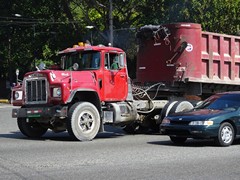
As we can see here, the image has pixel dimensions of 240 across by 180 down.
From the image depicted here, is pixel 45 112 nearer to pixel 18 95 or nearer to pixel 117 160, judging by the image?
pixel 18 95

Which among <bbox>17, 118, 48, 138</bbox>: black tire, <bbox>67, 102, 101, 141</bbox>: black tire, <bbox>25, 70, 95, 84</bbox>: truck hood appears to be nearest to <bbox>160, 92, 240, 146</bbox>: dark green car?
<bbox>67, 102, 101, 141</bbox>: black tire

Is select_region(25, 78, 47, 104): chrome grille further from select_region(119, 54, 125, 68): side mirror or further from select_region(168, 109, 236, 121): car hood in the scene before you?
select_region(168, 109, 236, 121): car hood

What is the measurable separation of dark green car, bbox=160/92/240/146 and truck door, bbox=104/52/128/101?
2.58 metres

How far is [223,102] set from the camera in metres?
13.4

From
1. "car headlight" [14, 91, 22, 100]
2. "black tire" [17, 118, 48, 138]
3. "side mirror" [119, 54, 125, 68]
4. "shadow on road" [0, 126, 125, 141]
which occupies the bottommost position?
"shadow on road" [0, 126, 125, 141]

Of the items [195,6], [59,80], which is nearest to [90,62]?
[59,80]

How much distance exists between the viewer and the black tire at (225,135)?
1220 cm

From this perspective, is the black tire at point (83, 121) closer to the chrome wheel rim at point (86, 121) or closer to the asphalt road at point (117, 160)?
the chrome wheel rim at point (86, 121)

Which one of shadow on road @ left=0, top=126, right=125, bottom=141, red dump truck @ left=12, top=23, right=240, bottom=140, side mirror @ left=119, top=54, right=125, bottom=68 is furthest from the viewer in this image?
shadow on road @ left=0, top=126, right=125, bottom=141

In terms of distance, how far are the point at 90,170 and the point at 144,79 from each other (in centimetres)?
921

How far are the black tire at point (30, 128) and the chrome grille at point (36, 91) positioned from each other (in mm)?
840

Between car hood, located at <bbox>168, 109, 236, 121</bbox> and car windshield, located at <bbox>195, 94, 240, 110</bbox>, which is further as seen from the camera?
car windshield, located at <bbox>195, 94, 240, 110</bbox>

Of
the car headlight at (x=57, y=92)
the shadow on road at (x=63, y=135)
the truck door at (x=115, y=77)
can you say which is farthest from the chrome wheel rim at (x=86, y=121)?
the shadow on road at (x=63, y=135)

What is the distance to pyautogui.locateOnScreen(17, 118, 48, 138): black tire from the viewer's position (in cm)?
1494
